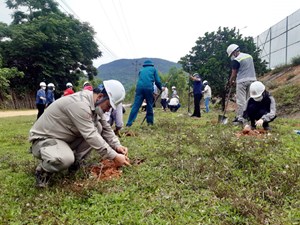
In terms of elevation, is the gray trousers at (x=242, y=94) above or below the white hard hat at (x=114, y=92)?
below

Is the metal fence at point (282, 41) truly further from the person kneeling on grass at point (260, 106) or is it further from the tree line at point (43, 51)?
the person kneeling on grass at point (260, 106)

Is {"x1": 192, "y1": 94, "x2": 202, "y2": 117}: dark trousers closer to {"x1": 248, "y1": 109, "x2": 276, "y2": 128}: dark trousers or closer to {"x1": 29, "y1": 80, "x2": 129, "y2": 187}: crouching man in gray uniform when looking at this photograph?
{"x1": 248, "y1": 109, "x2": 276, "y2": 128}: dark trousers

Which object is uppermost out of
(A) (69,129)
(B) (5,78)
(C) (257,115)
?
(A) (69,129)

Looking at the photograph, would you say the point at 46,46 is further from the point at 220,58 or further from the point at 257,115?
the point at 257,115

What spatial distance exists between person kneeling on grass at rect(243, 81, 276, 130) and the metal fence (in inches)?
620

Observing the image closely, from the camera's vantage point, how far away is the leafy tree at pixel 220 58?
15.3m

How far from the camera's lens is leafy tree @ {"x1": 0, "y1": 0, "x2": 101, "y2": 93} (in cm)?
3033

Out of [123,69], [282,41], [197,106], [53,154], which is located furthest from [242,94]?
[123,69]

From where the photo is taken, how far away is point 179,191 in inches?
119

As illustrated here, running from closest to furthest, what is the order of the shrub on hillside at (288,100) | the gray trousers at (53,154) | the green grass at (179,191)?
the green grass at (179,191) < the gray trousers at (53,154) < the shrub on hillside at (288,100)

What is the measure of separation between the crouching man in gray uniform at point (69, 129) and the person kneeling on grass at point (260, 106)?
3270mm

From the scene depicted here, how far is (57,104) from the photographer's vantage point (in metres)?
3.41

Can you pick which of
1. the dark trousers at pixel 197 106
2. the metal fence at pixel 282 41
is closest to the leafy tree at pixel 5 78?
the dark trousers at pixel 197 106

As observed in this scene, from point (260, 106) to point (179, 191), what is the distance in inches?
146
